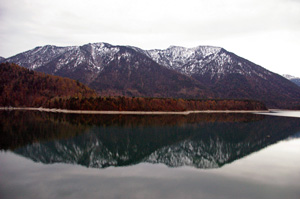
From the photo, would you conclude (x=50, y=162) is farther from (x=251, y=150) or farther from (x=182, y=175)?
(x=251, y=150)

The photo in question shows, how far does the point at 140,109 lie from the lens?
142000mm

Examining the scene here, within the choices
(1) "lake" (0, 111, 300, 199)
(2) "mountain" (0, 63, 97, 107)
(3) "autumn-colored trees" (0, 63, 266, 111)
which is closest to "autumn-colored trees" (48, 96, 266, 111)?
(3) "autumn-colored trees" (0, 63, 266, 111)

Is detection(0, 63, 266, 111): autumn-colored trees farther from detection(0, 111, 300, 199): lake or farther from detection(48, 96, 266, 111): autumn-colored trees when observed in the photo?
detection(0, 111, 300, 199): lake

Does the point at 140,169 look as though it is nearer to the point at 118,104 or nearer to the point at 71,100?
the point at 118,104

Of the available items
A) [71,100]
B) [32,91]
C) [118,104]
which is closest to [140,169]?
[118,104]

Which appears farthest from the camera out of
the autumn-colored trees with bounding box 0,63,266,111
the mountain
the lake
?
the mountain

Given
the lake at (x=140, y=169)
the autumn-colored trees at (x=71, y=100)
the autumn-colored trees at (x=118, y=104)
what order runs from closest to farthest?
1. the lake at (x=140, y=169)
2. the autumn-colored trees at (x=118, y=104)
3. the autumn-colored trees at (x=71, y=100)

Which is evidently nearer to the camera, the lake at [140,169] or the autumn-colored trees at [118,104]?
the lake at [140,169]

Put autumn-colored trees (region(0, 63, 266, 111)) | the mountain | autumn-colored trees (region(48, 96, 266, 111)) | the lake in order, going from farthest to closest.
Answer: the mountain → autumn-colored trees (region(0, 63, 266, 111)) → autumn-colored trees (region(48, 96, 266, 111)) → the lake

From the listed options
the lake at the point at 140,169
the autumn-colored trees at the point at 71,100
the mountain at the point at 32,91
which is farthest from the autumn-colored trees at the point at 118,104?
the lake at the point at 140,169

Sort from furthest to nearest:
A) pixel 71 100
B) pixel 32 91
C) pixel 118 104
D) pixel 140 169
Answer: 1. pixel 32 91
2. pixel 118 104
3. pixel 71 100
4. pixel 140 169

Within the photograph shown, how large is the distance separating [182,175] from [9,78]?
20733 cm

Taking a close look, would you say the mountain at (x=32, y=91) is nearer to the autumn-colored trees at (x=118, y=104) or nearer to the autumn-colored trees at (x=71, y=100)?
the autumn-colored trees at (x=71, y=100)

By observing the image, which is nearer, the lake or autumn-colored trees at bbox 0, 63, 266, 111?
the lake
